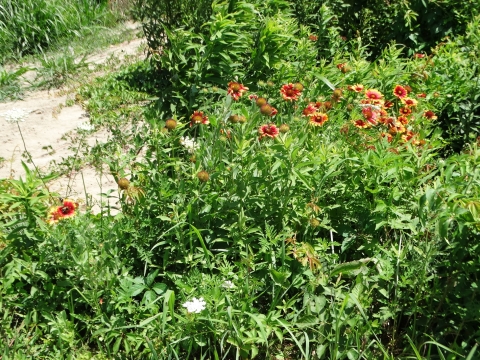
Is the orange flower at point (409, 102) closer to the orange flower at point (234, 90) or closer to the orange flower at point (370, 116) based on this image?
the orange flower at point (370, 116)

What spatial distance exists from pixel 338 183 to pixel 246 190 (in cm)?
54

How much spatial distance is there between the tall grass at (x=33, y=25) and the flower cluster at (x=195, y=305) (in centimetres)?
511

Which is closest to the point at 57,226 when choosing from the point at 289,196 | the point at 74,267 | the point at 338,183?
the point at 74,267

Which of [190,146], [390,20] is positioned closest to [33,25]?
[190,146]

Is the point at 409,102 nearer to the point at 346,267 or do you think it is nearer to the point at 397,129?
the point at 397,129

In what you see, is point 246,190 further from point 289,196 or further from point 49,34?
point 49,34

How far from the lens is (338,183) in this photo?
9.23 feet

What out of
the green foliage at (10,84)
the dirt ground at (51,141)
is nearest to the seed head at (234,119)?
the dirt ground at (51,141)

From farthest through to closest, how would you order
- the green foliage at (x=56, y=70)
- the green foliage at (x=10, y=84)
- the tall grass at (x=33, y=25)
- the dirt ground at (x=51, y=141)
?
the tall grass at (x=33, y=25), the green foliage at (x=56, y=70), the green foliage at (x=10, y=84), the dirt ground at (x=51, y=141)

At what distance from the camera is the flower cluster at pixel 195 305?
2201mm

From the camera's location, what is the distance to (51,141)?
4430 mm

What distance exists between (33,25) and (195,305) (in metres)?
5.58

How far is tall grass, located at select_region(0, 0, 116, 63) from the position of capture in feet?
21.2

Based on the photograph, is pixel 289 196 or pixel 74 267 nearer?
pixel 74 267
